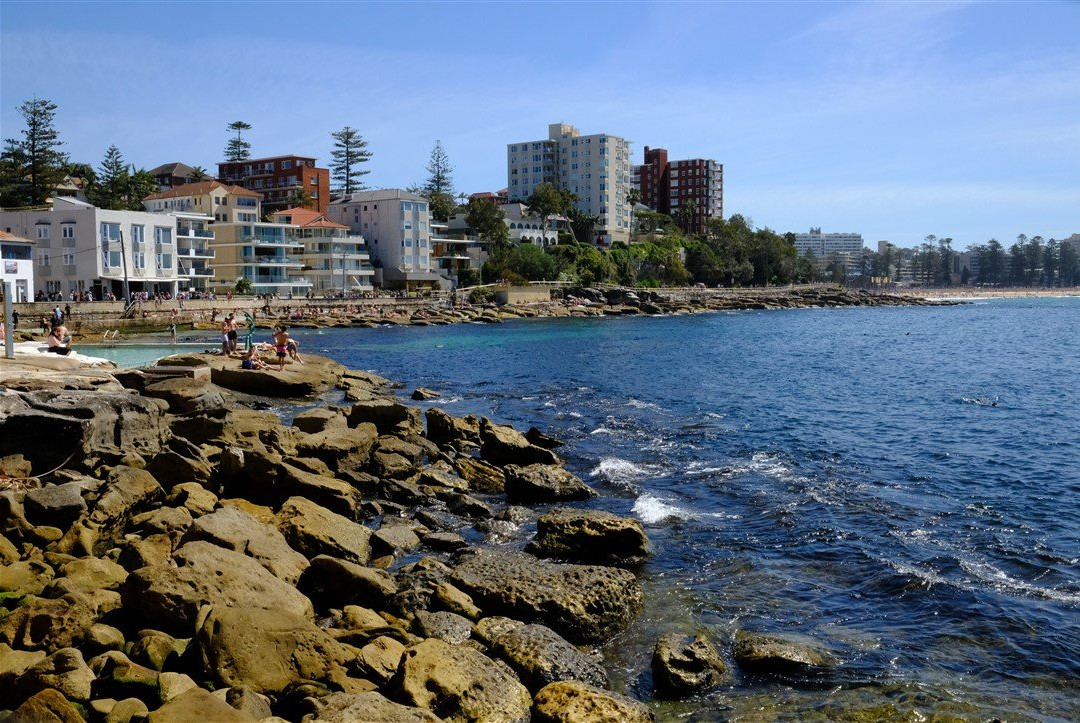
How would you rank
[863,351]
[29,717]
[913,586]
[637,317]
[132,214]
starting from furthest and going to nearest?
[637,317]
[132,214]
[863,351]
[913,586]
[29,717]

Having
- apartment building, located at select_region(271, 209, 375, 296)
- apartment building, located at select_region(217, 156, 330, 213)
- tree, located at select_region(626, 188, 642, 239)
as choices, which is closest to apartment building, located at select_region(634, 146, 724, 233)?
tree, located at select_region(626, 188, 642, 239)

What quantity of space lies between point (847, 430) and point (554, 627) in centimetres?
1906

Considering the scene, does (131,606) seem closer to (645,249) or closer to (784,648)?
(784,648)

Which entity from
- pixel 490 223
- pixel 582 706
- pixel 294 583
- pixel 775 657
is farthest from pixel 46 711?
pixel 490 223

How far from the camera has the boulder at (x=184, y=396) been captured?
22281 mm

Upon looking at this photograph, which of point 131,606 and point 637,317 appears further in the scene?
point 637,317

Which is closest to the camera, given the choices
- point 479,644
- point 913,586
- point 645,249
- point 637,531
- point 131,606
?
point 131,606

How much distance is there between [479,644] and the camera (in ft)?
34.4

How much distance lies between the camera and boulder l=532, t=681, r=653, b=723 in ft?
29.0

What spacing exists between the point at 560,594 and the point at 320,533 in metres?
4.27

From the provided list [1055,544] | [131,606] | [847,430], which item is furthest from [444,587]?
[847,430]

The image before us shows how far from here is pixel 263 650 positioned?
28.9 ft

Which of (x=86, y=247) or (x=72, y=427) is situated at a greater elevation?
(x=86, y=247)

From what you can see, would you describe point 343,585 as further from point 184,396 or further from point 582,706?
point 184,396
